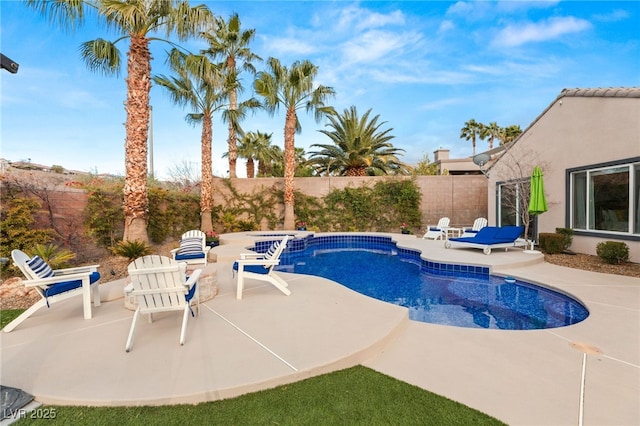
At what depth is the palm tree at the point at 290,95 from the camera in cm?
1409

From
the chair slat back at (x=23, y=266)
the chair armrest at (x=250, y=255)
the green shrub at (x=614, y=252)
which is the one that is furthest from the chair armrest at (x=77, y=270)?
the green shrub at (x=614, y=252)

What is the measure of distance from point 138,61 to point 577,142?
13381 millimetres

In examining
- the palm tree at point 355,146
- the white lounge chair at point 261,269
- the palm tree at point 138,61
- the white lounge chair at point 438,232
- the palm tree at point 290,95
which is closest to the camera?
the white lounge chair at point 261,269

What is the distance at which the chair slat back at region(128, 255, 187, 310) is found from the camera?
350 centimetres

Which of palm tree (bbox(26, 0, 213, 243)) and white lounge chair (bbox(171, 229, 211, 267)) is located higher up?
palm tree (bbox(26, 0, 213, 243))

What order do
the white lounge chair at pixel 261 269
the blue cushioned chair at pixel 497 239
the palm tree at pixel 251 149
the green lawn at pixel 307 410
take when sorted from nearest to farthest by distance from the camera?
the green lawn at pixel 307 410 → the white lounge chair at pixel 261 269 → the blue cushioned chair at pixel 497 239 → the palm tree at pixel 251 149

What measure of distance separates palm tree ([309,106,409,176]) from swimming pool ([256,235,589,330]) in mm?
8970

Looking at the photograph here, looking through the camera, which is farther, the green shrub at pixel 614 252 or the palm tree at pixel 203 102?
the palm tree at pixel 203 102

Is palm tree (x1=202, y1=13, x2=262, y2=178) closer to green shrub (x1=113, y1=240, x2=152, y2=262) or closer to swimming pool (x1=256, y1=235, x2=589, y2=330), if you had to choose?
swimming pool (x1=256, y1=235, x2=589, y2=330)

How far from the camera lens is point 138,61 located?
8297 mm

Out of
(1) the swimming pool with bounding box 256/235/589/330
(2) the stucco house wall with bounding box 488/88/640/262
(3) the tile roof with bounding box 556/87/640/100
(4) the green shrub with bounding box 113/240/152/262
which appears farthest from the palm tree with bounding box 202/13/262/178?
(3) the tile roof with bounding box 556/87/640/100

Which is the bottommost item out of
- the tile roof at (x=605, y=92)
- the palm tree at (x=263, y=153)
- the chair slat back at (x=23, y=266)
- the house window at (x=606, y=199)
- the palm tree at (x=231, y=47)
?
the chair slat back at (x=23, y=266)

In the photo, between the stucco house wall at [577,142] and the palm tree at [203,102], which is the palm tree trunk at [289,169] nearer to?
the palm tree at [203,102]

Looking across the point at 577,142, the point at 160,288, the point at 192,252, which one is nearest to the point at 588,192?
the point at 577,142
